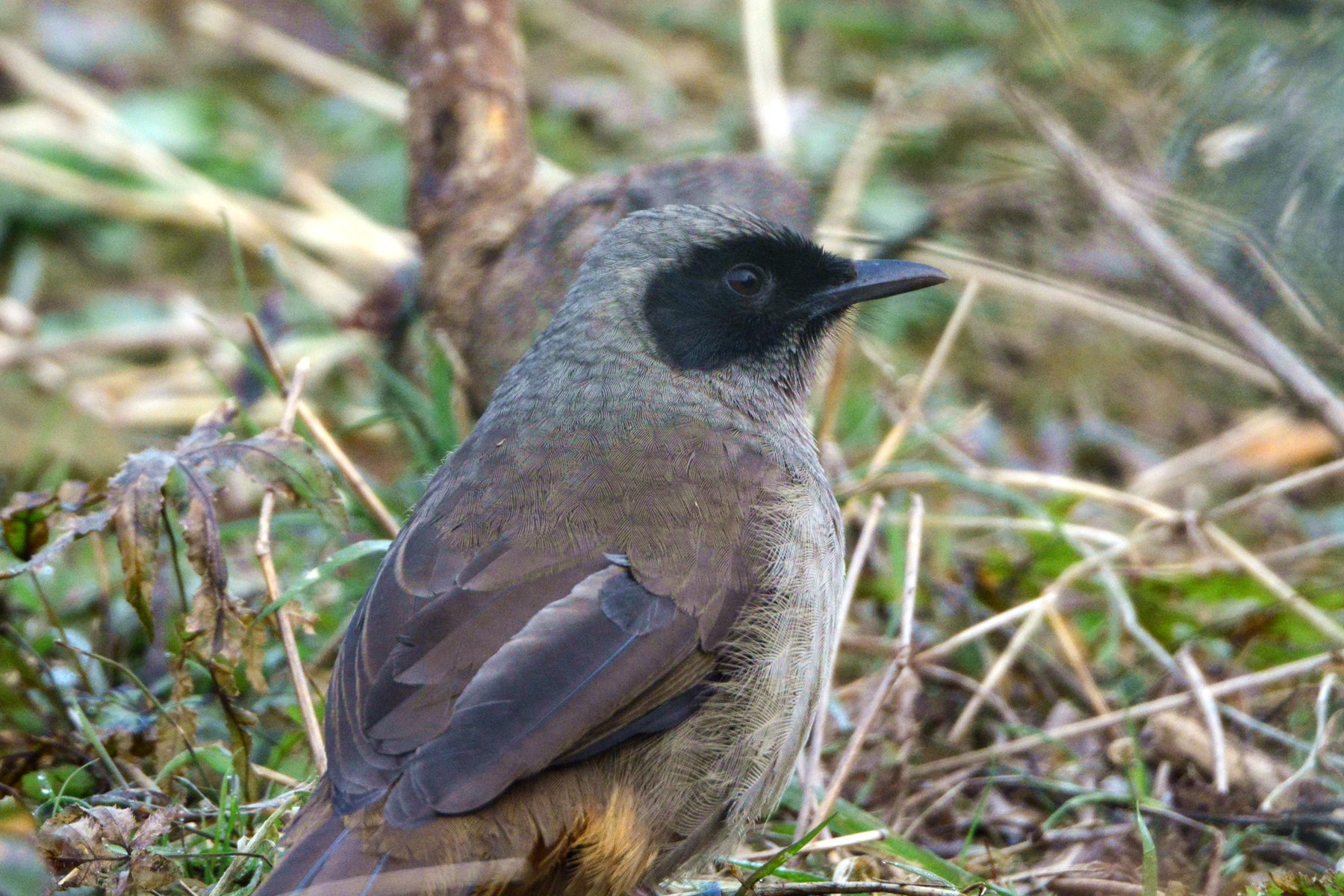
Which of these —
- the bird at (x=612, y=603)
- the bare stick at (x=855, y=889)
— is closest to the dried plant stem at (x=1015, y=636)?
the bird at (x=612, y=603)

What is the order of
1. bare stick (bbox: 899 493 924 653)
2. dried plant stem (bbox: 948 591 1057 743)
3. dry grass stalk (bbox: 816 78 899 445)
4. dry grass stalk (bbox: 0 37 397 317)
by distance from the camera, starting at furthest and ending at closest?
dry grass stalk (bbox: 0 37 397 317) < dry grass stalk (bbox: 816 78 899 445) < dried plant stem (bbox: 948 591 1057 743) < bare stick (bbox: 899 493 924 653)

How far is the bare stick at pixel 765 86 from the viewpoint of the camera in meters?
6.10

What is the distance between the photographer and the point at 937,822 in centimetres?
361

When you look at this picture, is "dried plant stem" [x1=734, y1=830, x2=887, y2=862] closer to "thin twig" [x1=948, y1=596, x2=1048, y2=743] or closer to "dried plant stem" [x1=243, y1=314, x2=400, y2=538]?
"thin twig" [x1=948, y1=596, x2=1048, y2=743]

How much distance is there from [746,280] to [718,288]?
7 centimetres

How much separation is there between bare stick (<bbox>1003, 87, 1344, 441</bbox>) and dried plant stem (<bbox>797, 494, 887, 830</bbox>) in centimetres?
101

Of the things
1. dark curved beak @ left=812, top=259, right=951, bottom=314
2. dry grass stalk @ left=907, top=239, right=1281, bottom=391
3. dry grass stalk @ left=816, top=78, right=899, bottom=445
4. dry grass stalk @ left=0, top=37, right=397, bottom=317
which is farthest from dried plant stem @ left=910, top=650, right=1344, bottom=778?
dry grass stalk @ left=0, top=37, right=397, bottom=317

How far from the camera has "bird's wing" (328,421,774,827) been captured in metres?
2.50

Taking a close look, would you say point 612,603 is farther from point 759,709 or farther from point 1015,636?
point 1015,636

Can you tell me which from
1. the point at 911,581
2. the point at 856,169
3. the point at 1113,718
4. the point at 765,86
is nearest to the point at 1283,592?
the point at 1113,718

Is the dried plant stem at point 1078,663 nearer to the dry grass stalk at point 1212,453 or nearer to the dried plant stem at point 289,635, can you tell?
the dry grass stalk at point 1212,453

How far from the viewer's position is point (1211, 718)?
3627mm

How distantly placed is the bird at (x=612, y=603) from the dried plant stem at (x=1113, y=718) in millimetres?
715

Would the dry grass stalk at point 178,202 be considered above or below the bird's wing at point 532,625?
above
